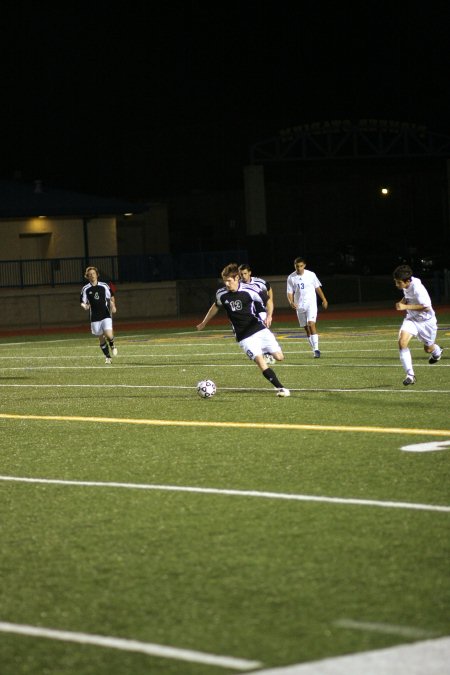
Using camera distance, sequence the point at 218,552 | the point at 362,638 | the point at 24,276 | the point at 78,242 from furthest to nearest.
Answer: the point at 78,242
the point at 24,276
the point at 218,552
the point at 362,638

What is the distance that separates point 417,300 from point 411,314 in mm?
319

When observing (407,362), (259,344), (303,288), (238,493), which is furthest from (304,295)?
(238,493)

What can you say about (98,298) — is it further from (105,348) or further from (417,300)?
(417,300)

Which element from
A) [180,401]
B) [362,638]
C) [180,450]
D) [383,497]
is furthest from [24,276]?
[362,638]

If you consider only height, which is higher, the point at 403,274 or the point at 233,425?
the point at 403,274

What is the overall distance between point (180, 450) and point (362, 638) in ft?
20.1

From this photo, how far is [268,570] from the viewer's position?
686 centimetres

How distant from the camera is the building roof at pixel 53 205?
4459 centimetres

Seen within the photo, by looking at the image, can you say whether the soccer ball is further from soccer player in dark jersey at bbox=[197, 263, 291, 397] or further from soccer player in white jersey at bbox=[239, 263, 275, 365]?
soccer player in white jersey at bbox=[239, 263, 275, 365]

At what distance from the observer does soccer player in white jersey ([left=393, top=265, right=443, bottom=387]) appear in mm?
16172

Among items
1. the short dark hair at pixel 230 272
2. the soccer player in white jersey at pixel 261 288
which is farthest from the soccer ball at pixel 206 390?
the soccer player in white jersey at pixel 261 288

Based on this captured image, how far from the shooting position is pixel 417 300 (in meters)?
16.6

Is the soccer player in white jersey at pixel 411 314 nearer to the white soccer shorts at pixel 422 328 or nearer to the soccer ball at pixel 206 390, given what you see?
the white soccer shorts at pixel 422 328

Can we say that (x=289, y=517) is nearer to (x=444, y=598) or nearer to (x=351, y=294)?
(x=444, y=598)
